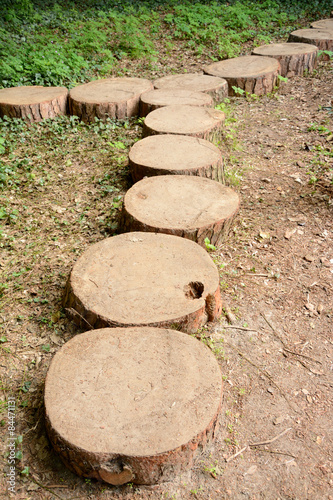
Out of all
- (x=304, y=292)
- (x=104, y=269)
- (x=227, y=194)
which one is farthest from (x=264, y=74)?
(x=104, y=269)

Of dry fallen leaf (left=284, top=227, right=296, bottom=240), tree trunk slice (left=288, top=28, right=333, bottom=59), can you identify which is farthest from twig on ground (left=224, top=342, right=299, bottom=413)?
tree trunk slice (left=288, top=28, right=333, bottom=59)

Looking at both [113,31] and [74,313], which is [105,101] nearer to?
[74,313]

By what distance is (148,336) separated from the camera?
230 centimetres

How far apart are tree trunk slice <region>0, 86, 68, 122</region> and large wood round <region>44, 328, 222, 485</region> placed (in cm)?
396

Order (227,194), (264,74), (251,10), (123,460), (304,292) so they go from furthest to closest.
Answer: (251,10)
(264,74)
(227,194)
(304,292)
(123,460)

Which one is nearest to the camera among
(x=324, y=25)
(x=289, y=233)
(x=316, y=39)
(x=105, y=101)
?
(x=289, y=233)

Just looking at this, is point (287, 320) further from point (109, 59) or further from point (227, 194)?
point (109, 59)

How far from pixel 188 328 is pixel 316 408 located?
0.85m

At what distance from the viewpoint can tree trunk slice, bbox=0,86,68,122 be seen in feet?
17.5

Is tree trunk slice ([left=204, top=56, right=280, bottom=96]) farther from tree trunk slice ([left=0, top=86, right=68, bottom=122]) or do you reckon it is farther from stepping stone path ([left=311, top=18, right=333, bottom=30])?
stepping stone path ([left=311, top=18, right=333, bottom=30])

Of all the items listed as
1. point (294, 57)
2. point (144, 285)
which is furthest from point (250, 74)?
point (144, 285)

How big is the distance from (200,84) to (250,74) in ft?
3.13

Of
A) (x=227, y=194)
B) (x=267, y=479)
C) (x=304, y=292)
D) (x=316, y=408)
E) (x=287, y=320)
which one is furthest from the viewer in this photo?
(x=227, y=194)

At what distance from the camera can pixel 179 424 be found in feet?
6.42
